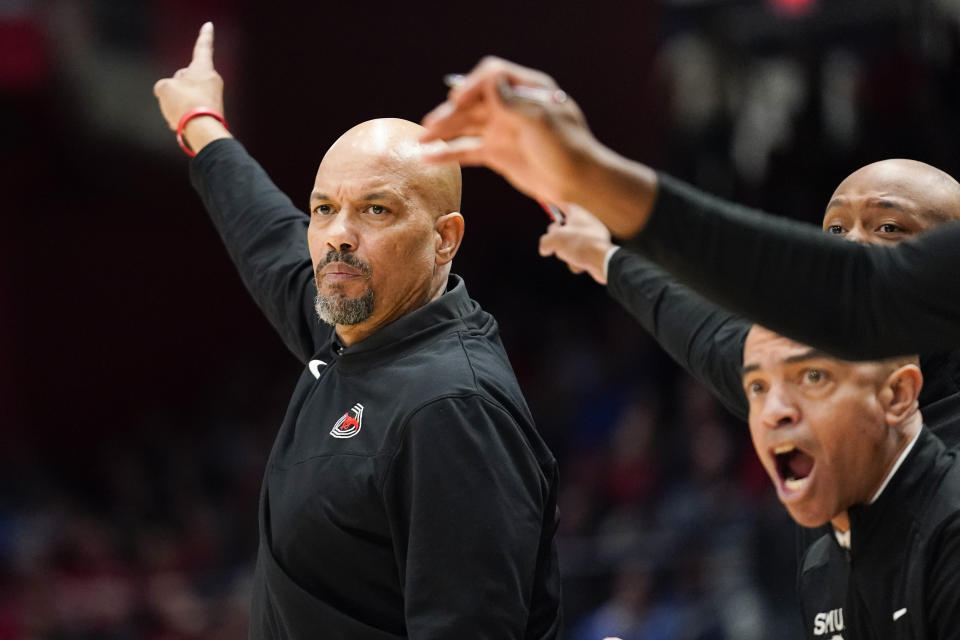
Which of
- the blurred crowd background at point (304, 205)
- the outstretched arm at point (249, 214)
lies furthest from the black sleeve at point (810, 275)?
the blurred crowd background at point (304, 205)

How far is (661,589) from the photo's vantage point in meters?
6.06

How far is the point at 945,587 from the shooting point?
6.70 ft

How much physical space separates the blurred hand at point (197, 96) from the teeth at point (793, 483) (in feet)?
5.36

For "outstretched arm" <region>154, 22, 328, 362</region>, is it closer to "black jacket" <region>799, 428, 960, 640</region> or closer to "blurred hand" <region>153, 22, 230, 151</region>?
"blurred hand" <region>153, 22, 230, 151</region>

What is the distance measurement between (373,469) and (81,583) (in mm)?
6866

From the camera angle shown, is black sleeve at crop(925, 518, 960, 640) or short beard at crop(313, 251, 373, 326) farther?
short beard at crop(313, 251, 373, 326)

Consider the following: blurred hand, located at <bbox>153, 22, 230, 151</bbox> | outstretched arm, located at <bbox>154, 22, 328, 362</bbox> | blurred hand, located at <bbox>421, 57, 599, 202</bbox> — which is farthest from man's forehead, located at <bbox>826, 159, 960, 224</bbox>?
blurred hand, located at <bbox>153, 22, 230, 151</bbox>

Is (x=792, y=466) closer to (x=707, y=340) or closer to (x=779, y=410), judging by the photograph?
(x=779, y=410)

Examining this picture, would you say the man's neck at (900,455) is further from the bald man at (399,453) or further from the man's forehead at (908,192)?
the bald man at (399,453)

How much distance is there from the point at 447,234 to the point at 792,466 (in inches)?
32.5

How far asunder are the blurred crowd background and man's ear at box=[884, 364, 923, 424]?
132 inches

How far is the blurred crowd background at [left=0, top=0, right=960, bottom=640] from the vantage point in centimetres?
651

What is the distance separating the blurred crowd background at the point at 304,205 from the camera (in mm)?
6512

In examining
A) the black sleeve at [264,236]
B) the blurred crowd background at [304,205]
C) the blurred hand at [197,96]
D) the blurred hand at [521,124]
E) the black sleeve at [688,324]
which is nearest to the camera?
the blurred hand at [521,124]
